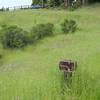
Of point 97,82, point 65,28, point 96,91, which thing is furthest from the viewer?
point 65,28

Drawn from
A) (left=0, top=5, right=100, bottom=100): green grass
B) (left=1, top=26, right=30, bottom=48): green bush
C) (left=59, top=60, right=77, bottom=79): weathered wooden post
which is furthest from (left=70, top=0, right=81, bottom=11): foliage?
(left=59, top=60, right=77, bottom=79): weathered wooden post

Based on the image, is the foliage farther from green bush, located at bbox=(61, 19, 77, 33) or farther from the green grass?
green bush, located at bbox=(61, 19, 77, 33)

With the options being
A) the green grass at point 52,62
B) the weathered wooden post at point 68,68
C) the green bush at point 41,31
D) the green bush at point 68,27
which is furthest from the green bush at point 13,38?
the weathered wooden post at point 68,68

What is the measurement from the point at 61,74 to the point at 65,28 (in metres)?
25.0

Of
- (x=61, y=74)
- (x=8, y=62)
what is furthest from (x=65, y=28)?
(x=61, y=74)

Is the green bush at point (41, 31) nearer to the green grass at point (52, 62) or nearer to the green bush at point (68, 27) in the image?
the green grass at point (52, 62)

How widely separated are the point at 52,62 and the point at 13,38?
1051 centimetres

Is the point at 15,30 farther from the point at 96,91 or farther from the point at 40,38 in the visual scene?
the point at 96,91

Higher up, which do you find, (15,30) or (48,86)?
(48,86)

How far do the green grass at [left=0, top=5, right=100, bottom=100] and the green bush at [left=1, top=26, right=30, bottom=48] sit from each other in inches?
28.1

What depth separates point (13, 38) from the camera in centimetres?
3034

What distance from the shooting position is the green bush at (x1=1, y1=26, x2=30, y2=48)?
97.3 feet

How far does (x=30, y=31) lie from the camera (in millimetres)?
32062

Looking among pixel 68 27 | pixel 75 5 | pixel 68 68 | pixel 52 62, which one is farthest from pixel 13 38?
pixel 68 68
